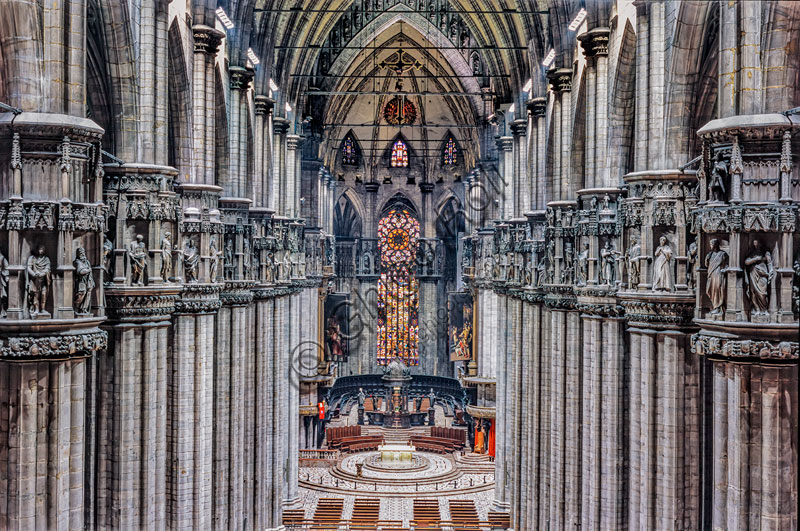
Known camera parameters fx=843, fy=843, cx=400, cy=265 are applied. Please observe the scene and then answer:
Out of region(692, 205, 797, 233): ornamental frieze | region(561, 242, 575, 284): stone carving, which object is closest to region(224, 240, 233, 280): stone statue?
region(561, 242, 575, 284): stone carving

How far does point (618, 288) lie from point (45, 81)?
1452cm

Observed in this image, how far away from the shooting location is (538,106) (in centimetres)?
3575

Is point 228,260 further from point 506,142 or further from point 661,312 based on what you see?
point 506,142

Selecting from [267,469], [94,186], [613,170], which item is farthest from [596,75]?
[267,469]

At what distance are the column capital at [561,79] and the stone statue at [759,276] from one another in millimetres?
18198

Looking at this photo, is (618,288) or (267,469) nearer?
(618,288)

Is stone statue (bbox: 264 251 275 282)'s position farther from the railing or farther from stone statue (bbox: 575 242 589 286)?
stone statue (bbox: 575 242 589 286)

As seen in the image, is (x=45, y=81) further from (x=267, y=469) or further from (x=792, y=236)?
(x=267, y=469)

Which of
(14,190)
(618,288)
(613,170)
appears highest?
(613,170)

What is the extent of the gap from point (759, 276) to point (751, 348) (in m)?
1.12

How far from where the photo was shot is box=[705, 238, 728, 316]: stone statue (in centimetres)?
1352

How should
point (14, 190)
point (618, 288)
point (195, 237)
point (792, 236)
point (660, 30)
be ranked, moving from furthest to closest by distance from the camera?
point (195, 237) → point (618, 288) → point (660, 30) → point (14, 190) → point (792, 236)

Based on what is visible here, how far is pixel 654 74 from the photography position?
19.2 meters

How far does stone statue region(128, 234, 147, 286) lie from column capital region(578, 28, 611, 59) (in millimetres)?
14242
